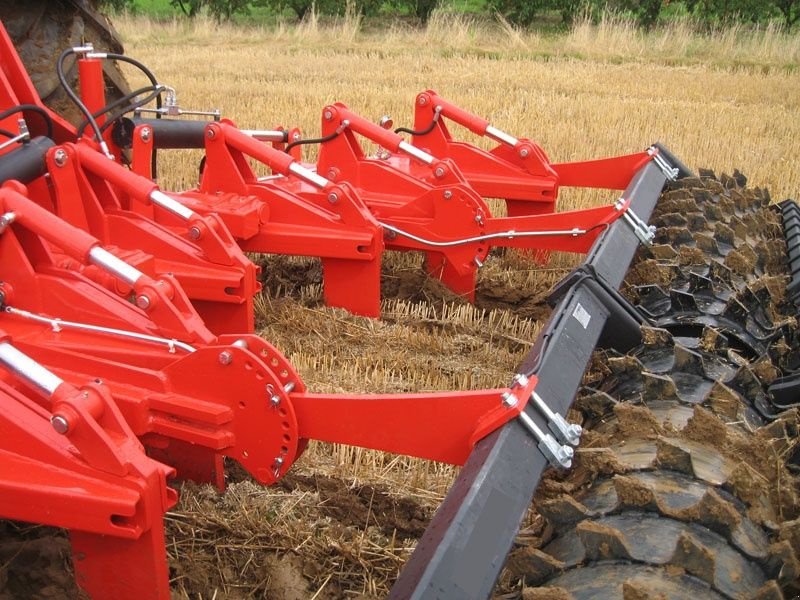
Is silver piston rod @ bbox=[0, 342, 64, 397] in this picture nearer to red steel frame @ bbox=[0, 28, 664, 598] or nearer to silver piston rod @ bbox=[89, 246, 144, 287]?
red steel frame @ bbox=[0, 28, 664, 598]

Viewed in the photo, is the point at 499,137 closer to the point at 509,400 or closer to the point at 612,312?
the point at 612,312

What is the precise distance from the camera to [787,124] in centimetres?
852

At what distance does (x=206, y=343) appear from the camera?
256 centimetres

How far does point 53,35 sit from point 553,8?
68.0ft

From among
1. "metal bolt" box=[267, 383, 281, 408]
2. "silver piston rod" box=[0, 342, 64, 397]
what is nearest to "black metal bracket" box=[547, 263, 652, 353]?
"metal bolt" box=[267, 383, 281, 408]

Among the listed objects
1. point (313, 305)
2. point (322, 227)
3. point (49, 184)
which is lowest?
point (313, 305)

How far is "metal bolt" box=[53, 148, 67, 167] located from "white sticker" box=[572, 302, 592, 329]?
1876 mm

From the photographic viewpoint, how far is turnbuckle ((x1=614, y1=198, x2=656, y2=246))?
11.7 ft

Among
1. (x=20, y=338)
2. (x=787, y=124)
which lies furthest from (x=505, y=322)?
(x=787, y=124)

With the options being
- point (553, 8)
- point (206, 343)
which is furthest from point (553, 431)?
Result: point (553, 8)

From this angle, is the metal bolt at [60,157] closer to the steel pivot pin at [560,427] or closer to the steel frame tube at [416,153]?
the steel frame tube at [416,153]

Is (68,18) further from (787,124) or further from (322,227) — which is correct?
(787,124)

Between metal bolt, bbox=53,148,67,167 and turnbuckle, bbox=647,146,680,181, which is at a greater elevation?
metal bolt, bbox=53,148,67,167

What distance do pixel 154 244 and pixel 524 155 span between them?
2.21 m
